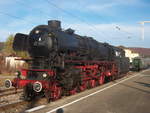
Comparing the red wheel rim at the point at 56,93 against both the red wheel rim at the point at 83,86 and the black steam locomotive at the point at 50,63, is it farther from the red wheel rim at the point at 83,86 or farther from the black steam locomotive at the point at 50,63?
the red wheel rim at the point at 83,86

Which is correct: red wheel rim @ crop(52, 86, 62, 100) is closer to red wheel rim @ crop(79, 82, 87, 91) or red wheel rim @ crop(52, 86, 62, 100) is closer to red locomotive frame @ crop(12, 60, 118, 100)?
red locomotive frame @ crop(12, 60, 118, 100)

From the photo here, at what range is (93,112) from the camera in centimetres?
784

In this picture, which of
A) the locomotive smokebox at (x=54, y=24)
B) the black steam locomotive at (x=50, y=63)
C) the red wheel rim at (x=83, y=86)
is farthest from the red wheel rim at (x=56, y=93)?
the locomotive smokebox at (x=54, y=24)

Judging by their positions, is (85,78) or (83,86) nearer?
(85,78)

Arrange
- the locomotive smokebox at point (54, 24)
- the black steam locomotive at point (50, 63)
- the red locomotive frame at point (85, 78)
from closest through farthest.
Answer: the red locomotive frame at point (85, 78)
the black steam locomotive at point (50, 63)
the locomotive smokebox at point (54, 24)

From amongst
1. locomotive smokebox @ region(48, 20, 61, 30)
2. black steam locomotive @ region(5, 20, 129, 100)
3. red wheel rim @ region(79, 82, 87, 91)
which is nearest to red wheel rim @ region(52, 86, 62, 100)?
black steam locomotive @ region(5, 20, 129, 100)

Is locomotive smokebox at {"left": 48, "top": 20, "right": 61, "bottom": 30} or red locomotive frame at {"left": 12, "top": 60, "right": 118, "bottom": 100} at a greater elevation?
locomotive smokebox at {"left": 48, "top": 20, "right": 61, "bottom": 30}

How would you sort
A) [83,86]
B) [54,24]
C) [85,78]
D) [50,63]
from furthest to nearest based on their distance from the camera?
[83,86]
[85,78]
[54,24]
[50,63]

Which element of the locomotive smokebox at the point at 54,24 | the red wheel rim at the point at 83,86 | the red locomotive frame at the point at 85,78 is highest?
the locomotive smokebox at the point at 54,24

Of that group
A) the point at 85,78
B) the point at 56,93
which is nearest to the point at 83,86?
the point at 85,78

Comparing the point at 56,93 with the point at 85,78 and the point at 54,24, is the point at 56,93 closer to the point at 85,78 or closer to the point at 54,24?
the point at 85,78

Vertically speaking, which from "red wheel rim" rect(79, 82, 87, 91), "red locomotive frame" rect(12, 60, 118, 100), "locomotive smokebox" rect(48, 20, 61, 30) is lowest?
"red wheel rim" rect(79, 82, 87, 91)

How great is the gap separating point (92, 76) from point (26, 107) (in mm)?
6589

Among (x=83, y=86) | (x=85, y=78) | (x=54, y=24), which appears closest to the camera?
(x=54, y=24)
